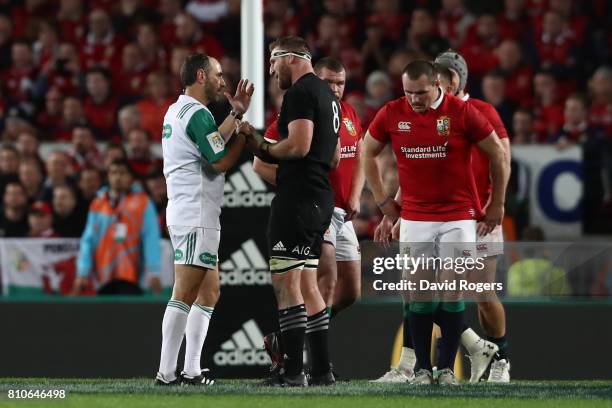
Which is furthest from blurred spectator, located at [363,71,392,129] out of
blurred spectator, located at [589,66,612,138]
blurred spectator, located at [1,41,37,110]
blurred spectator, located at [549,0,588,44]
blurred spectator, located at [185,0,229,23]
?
blurred spectator, located at [1,41,37,110]

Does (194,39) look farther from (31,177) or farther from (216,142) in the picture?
(216,142)

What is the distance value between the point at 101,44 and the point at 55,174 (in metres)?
3.77

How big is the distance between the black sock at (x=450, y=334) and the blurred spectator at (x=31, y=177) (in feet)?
19.8

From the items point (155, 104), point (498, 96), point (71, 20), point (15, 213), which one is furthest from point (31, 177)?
point (498, 96)

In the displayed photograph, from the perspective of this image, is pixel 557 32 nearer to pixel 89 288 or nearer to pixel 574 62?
pixel 574 62

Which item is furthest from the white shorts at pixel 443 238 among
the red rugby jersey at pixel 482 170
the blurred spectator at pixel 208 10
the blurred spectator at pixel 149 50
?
the blurred spectator at pixel 208 10

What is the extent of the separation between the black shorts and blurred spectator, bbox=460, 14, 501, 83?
6863mm

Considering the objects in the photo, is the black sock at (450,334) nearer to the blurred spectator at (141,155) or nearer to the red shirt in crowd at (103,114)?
the blurred spectator at (141,155)

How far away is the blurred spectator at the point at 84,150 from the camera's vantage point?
13.1 metres

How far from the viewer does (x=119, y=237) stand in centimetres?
1098

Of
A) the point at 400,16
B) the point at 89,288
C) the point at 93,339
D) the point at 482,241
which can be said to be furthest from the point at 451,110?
the point at 400,16

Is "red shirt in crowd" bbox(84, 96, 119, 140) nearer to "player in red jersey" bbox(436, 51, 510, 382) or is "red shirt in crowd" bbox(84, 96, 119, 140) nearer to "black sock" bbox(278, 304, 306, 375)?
"player in red jersey" bbox(436, 51, 510, 382)

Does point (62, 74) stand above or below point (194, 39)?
below

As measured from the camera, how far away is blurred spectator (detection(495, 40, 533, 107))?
13.8 meters
